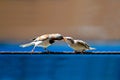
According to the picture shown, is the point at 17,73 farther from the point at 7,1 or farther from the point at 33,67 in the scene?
the point at 7,1

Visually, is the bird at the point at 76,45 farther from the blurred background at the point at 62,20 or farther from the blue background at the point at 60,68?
the blurred background at the point at 62,20

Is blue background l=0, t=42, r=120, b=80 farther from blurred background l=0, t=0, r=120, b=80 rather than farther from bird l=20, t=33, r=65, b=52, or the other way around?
bird l=20, t=33, r=65, b=52

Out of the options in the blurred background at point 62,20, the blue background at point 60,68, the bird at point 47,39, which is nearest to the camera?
the bird at point 47,39

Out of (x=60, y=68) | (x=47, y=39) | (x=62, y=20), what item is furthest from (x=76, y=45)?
(x=62, y=20)

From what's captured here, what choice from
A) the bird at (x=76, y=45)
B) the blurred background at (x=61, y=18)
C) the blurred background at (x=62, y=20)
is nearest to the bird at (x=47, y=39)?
the bird at (x=76, y=45)

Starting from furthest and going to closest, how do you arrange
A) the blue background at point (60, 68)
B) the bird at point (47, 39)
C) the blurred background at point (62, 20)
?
the blurred background at point (62, 20)
the blue background at point (60, 68)
the bird at point (47, 39)

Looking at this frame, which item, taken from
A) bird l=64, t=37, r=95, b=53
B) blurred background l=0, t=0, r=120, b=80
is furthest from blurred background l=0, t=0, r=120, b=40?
bird l=64, t=37, r=95, b=53

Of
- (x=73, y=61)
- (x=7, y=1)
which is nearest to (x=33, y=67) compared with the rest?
(x=73, y=61)

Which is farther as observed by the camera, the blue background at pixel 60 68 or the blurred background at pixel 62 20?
the blurred background at pixel 62 20

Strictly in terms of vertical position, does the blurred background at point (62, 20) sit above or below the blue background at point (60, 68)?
above
